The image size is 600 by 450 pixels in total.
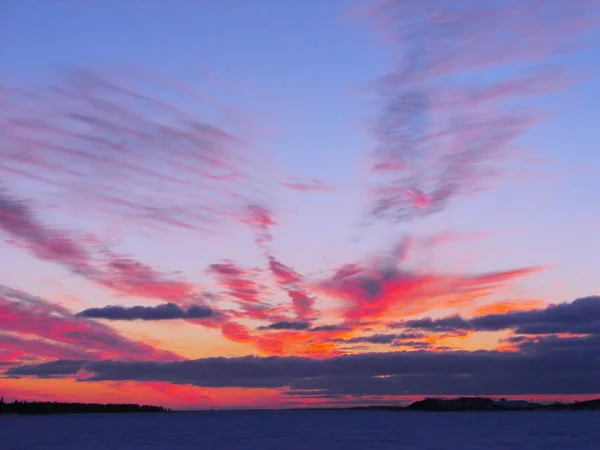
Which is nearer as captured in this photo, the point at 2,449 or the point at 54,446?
the point at 2,449

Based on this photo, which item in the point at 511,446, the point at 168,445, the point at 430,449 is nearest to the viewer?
the point at 430,449

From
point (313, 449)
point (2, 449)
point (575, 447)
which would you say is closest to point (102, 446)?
point (2, 449)

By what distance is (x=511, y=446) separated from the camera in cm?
14612

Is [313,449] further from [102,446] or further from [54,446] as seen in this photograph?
[54,446]

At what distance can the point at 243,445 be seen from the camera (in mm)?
154625

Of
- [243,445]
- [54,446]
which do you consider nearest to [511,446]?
[243,445]

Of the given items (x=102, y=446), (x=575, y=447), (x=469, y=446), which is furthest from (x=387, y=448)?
(x=102, y=446)

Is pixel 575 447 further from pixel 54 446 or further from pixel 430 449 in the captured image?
pixel 54 446

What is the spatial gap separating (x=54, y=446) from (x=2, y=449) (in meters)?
17.5

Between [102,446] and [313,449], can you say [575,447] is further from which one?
[102,446]

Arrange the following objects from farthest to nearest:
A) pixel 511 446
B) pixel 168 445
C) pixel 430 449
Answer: pixel 168 445, pixel 511 446, pixel 430 449

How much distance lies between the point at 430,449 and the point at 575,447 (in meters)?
33.3

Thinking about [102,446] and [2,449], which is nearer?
[2,449]

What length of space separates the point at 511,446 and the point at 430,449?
21405 millimetres
